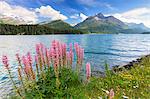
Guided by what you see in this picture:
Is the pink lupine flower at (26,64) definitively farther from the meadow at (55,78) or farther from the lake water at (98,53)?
the lake water at (98,53)

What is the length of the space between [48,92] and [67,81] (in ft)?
4.33

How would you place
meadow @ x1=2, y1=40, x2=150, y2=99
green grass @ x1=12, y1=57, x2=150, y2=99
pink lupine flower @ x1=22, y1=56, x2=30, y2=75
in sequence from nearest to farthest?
pink lupine flower @ x1=22, y1=56, x2=30, y2=75, meadow @ x1=2, y1=40, x2=150, y2=99, green grass @ x1=12, y1=57, x2=150, y2=99

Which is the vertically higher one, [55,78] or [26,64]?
[26,64]

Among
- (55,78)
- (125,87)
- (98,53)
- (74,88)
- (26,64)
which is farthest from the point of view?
(98,53)

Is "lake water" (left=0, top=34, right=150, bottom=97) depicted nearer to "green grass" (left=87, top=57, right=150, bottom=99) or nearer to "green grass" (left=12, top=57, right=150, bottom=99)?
"green grass" (left=87, top=57, right=150, bottom=99)

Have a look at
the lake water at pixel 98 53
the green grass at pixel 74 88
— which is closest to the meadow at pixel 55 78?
the green grass at pixel 74 88

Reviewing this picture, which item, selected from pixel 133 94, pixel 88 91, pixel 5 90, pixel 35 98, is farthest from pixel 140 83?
pixel 5 90

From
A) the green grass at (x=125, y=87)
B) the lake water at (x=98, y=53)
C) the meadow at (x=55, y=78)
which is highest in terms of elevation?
the meadow at (x=55, y=78)

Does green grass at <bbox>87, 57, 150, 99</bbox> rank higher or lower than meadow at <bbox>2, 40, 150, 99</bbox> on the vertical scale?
lower

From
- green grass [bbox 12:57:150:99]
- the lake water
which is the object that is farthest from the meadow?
the lake water

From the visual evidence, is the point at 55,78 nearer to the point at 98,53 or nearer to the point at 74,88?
the point at 74,88

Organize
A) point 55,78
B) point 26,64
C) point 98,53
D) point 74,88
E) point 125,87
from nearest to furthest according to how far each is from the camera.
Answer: point 26,64 → point 55,78 → point 74,88 → point 125,87 → point 98,53

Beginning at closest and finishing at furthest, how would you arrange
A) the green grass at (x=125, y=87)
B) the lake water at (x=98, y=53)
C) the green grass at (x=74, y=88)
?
the green grass at (x=74, y=88) → the green grass at (x=125, y=87) → the lake water at (x=98, y=53)

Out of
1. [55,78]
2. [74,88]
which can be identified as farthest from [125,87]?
[55,78]
